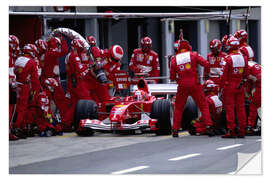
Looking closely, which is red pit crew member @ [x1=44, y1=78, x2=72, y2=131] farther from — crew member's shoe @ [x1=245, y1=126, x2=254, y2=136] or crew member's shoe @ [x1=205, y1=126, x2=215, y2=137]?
crew member's shoe @ [x1=245, y1=126, x2=254, y2=136]

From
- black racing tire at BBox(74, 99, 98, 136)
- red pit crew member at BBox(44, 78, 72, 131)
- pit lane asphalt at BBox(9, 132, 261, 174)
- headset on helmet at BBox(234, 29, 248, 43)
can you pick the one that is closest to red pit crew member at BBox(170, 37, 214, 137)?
pit lane asphalt at BBox(9, 132, 261, 174)

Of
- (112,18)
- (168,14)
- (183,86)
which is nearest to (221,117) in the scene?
(183,86)

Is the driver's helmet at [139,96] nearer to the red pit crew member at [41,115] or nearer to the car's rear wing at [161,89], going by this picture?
the car's rear wing at [161,89]

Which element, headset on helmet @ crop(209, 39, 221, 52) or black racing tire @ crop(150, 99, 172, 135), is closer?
black racing tire @ crop(150, 99, 172, 135)

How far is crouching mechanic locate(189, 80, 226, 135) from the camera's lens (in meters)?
11.4

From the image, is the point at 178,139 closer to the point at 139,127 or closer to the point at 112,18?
the point at 139,127

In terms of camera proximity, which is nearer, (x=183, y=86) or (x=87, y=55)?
(x=183, y=86)

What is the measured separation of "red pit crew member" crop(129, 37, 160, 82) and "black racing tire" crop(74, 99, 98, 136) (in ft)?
7.39

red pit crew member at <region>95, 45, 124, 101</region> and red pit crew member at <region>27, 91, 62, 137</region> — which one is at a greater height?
red pit crew member at <region>95, 45, 124, 101</region>

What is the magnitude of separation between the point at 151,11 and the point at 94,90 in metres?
1.91

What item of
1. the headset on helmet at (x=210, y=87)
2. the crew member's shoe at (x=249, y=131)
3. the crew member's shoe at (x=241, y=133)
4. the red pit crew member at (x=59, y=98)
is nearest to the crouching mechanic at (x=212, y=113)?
the headset on helmet at (x=210, y=87)

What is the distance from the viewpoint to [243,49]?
10922mm
